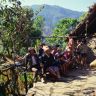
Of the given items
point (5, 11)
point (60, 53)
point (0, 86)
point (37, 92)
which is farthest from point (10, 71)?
point (5, 11)

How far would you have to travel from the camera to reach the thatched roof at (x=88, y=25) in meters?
19.0

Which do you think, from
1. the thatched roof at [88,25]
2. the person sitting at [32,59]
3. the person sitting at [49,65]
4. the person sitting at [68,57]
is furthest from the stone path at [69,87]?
the thatched roof at [88,25]

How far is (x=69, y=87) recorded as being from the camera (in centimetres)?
1283

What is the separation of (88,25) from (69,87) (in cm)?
766

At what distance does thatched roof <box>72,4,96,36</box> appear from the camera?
19.0m

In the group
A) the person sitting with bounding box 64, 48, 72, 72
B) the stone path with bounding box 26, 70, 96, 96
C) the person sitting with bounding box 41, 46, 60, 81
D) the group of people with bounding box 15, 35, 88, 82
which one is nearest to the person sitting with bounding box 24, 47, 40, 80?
the group of people with bounding box 15, 35, 88, 82

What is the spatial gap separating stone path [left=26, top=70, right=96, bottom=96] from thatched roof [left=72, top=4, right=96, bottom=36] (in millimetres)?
5010

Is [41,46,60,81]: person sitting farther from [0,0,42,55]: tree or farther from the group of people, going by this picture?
[0,0,42,55]: tree

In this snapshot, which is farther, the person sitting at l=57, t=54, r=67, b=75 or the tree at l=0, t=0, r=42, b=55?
the tree at l=0, t=0, r=42, b=55

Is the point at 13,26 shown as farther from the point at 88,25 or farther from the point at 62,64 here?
the point at 62,64

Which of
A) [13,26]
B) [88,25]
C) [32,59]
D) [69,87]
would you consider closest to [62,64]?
[32,59]

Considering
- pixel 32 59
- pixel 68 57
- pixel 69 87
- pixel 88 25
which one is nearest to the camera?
pixel 69 87

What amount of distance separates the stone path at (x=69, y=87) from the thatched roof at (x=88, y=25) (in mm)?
5010

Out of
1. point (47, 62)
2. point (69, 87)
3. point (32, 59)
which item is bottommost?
point (69, 87)
